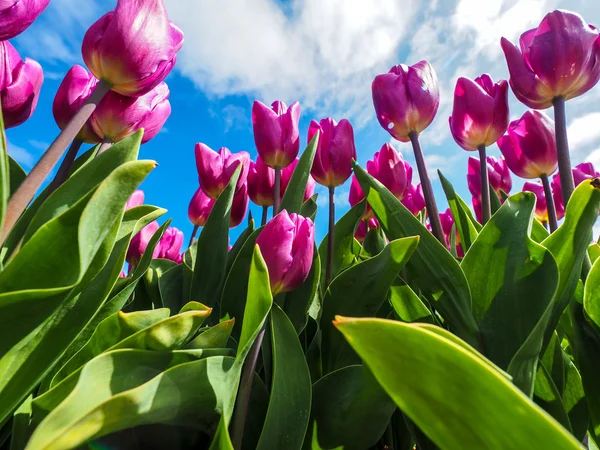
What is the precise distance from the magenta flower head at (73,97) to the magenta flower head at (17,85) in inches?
1.4

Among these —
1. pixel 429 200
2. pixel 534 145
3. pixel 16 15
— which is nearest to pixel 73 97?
pixel 16 15

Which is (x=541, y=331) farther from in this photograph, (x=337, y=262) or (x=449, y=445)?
(x=337, y=262)

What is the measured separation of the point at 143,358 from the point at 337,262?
0.65 meters

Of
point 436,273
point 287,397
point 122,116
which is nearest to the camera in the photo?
point 287,397

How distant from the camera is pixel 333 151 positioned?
40.2 inches

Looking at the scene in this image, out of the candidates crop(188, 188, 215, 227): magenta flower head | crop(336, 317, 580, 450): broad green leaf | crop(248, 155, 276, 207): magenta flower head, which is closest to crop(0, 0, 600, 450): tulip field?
crop(336, 317, 580, 450): broad green leaf

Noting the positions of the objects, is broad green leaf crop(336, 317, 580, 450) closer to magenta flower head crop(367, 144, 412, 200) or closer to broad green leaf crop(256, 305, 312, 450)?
broad green leaf crop(256, 305, 312, 450)

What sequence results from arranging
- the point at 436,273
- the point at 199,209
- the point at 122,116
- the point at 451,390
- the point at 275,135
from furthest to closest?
the point at 199,209
the point at 275,135
the point at 122,116
the point at 436,273
the point at 451,390

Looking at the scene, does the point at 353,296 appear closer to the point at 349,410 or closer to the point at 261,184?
the point at 349,410

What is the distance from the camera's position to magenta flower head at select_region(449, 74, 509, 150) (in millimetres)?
869

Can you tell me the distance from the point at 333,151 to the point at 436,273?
0.50 metres

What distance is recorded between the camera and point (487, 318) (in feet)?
1.87

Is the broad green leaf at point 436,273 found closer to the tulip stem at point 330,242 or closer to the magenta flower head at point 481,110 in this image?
the tulip stem at point 330,242

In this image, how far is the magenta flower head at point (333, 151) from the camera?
1012 millimetres
